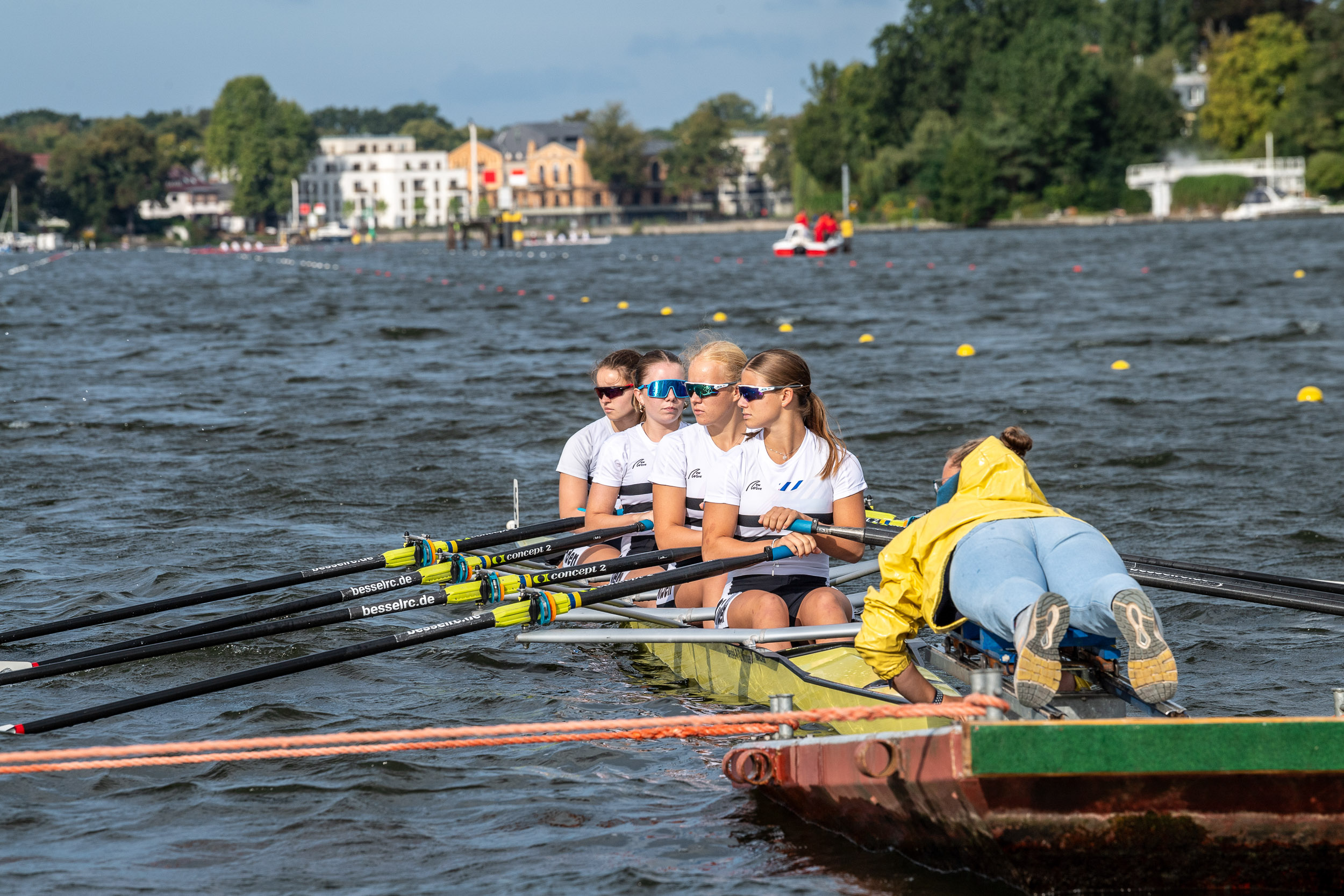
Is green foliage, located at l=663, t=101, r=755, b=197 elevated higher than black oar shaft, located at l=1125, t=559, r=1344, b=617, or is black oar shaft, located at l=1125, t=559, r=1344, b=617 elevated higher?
green foliage, located at l=663, t=101, r=755, b=197

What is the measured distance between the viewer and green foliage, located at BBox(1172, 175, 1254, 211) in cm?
8600

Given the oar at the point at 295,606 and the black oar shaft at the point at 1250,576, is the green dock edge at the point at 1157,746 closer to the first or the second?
the black oar shaft at the point at 1250,576

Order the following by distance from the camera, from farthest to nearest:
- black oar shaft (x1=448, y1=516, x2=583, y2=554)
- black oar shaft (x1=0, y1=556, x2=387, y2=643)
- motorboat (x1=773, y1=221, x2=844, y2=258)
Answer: motorboat (x1=773, y1=221, x2=844, y2=258) < black oar shaft (x1=448, y1=516, x2=583, y2=554) < black oar shaft (x1=0, y1=556, x2=387, y2=643)

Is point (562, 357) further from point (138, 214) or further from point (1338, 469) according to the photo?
point (138, 214)

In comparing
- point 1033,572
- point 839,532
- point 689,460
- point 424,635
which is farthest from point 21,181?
point 1033,572

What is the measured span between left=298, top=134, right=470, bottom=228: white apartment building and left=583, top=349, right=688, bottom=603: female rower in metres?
147

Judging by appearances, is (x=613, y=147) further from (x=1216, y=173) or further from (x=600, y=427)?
(x=600, y=427)

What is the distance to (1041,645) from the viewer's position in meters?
3.80

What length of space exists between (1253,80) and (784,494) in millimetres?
92628

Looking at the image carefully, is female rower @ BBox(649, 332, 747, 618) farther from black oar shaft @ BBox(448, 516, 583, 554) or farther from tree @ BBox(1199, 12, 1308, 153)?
tree @ BBox(1199, 12, 1308, 153)

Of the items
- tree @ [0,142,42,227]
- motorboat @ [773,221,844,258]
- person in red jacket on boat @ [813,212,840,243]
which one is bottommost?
motorboat @ [773,221,844,258]

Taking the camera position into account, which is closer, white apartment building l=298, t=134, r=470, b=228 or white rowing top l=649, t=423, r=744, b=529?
white rowing top l=649, t=423, r=744, b=529

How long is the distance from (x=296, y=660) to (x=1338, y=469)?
30.1ft

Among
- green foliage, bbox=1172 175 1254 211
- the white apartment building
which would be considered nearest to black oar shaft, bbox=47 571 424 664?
green foliage, bbox=1172 175 1254 211
